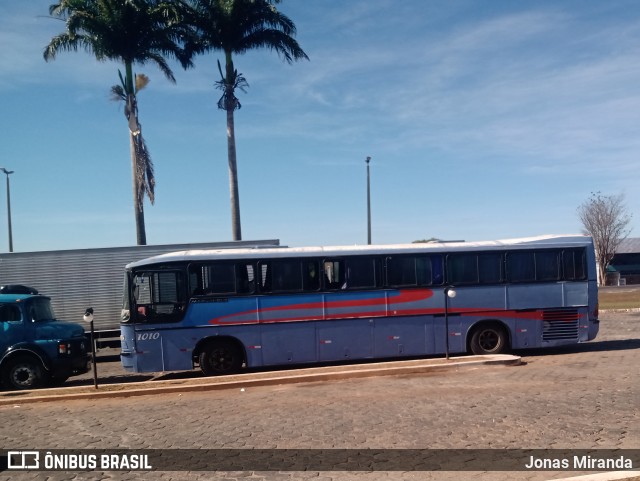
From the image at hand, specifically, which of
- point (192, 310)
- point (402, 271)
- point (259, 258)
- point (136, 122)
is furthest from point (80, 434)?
point (136, 122)

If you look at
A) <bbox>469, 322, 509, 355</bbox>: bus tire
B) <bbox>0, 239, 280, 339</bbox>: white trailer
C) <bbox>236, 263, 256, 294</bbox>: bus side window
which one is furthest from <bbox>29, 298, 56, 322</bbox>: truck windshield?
<bbox>469, 322, 509, 355</bbox>: bus tire

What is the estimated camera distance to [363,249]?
1570 centimetres

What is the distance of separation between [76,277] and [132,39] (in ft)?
39.7

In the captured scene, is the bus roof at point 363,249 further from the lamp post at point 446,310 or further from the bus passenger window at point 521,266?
the lamp post at point 446,310

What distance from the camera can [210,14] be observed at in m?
26.3

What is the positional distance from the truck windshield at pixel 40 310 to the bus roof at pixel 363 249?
2506 millimetres

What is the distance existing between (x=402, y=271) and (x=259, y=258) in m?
3.87

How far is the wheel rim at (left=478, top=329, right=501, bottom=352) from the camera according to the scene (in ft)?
52.9

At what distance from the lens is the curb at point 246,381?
12.4 metres

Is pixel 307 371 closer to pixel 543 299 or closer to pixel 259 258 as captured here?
pixel 259 258

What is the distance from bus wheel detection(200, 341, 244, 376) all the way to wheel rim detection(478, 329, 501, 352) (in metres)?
6.56

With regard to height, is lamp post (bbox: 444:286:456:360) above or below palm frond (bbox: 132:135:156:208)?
below

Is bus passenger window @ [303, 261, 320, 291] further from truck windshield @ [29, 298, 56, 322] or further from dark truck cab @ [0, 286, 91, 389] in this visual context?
truck windshield @ [29, 298, 56, 322]

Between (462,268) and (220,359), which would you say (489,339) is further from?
(220,359)
